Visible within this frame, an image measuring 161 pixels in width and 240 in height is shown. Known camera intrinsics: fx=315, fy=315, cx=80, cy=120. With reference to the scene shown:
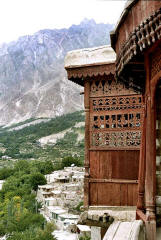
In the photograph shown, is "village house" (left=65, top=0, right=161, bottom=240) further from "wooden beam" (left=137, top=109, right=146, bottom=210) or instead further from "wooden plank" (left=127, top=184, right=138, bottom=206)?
"wooden beam" (left=137, top=109, right=146, bottom=210)

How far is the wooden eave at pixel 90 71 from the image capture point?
18.1ft

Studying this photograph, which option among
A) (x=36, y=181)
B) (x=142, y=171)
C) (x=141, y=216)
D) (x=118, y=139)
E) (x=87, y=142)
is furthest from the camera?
(x=36, y=181)

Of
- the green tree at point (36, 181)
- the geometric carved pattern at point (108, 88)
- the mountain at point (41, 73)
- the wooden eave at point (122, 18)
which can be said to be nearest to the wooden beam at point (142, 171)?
the wooden eave at point (122, 18)

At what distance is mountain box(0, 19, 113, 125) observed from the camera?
122731 millimetres

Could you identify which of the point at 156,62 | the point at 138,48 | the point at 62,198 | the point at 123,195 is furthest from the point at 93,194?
the point at 62,198

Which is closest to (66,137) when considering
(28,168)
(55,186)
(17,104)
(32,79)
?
(28,168)

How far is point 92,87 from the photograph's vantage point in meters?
5.73

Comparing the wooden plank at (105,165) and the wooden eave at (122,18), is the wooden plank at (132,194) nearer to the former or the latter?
the wooden plank at (105,165)

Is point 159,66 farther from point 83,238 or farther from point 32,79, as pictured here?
point 32,79

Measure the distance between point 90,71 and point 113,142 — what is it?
132 centimetres

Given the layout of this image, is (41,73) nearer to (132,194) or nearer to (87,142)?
(87,142)

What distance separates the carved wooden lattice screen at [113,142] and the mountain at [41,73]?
110771 mm

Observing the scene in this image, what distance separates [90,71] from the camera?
5.62 meters

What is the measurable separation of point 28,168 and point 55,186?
1243cm
